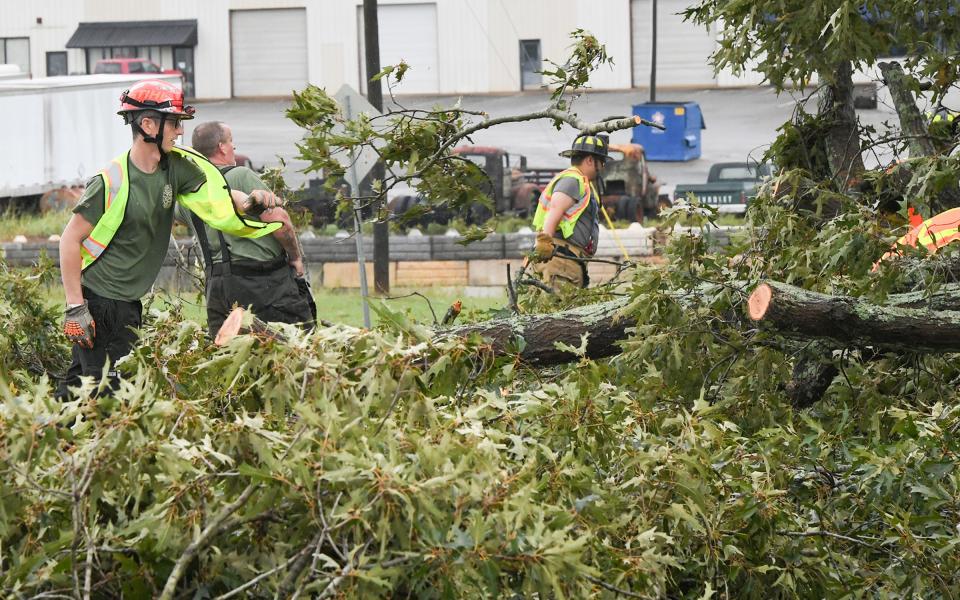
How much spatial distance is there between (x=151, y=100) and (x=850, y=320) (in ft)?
9.29

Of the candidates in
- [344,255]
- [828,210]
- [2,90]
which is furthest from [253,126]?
[828,210]

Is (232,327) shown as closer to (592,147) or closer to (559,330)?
(559,330)

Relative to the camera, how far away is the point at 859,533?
441cm

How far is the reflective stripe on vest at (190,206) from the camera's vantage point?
5.77m

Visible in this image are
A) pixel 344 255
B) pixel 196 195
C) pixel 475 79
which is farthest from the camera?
pixel 475 79

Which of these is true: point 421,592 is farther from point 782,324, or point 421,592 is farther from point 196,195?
point 196,195

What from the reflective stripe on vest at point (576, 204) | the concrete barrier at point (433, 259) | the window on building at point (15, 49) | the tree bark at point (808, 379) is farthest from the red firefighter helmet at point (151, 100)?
the window on building at point (15, 49)

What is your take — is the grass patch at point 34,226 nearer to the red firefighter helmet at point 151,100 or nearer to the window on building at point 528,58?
the red firefighter helmet at point 151,100

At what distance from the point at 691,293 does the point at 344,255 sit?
1112 centimetres

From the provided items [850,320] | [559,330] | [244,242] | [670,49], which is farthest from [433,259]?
[670,49]

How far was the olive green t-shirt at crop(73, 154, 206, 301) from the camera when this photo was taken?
5781 millimetres

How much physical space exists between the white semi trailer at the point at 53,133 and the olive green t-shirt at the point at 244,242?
1867cm

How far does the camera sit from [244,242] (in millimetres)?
6762

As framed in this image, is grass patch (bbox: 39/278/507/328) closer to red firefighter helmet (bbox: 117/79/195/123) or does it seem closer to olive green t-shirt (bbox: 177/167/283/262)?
olive green t-shirt (bbox: 177/167/283/262)
